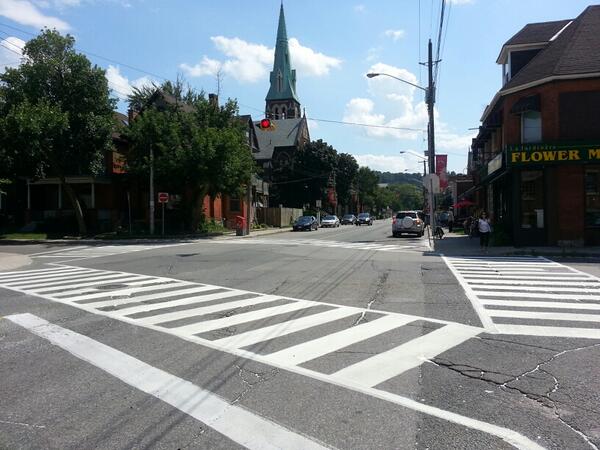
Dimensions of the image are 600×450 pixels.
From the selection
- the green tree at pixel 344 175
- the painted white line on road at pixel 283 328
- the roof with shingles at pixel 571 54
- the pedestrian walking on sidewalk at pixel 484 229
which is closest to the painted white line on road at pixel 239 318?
the painted white line on road at pixel 283 328

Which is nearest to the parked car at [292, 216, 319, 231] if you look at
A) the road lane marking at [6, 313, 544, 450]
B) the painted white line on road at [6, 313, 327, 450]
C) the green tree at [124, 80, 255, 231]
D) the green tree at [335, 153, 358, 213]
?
the green tree at [124, 80, 255, 231]

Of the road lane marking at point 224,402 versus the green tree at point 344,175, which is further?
the green tree at point 344,175

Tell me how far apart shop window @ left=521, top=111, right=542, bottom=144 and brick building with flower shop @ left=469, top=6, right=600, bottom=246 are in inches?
0.7

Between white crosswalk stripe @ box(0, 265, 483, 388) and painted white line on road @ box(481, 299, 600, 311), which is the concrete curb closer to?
white crosswalk stripe @ box(0, 265, 483, 388)

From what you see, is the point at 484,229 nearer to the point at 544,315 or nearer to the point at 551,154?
the point at 551,154

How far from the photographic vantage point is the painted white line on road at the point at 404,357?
5.79m

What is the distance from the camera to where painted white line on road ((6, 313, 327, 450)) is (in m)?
4.22

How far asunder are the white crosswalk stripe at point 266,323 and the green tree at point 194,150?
21970 mm

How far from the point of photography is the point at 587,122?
75.3 feet

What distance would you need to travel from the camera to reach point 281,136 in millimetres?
89062

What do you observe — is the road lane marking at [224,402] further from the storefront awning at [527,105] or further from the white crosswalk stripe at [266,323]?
the storefront awning at [527,105]

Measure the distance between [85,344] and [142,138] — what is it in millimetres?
30733

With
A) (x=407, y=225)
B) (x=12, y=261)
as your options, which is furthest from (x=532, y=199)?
Answer: (x=12, y=261)

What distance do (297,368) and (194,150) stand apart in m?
30.2
